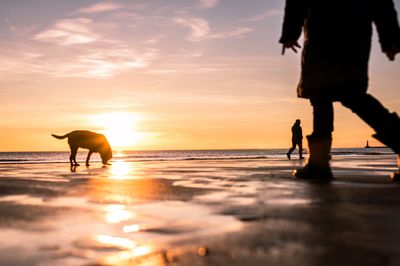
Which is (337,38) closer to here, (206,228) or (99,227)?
(206,228)

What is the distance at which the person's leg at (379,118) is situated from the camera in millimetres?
4451

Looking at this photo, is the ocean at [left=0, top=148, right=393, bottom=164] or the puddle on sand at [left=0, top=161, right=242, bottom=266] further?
the ocean at [left=0, top=148, right=393, bottom=164]

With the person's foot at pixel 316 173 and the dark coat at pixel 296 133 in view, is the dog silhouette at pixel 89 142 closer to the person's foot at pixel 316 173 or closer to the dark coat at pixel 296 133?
the dark coat at pixel 296 133

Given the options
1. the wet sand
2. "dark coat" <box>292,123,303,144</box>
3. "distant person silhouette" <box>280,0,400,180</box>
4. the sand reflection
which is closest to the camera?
the wet sand

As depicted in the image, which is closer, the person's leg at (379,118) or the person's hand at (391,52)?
the person's leg at (379,118)

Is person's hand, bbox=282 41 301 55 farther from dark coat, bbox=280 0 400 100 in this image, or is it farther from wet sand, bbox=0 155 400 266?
wet sand, bbox=0 155 400 266

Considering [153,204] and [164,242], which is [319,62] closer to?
[153,204]

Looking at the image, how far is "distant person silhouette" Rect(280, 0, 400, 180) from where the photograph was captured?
15.0ft

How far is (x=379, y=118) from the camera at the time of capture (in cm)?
449

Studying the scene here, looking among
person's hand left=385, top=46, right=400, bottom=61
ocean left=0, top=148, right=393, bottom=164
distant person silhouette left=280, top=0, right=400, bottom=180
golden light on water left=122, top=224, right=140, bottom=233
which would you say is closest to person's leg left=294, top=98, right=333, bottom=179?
distant person silhouette left=280, top=0, right=400, bottom=180

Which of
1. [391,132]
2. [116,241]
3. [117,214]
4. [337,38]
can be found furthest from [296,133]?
[116,241]

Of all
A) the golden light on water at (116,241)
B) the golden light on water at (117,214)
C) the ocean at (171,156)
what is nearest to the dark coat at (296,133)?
the ocean at (171,156)

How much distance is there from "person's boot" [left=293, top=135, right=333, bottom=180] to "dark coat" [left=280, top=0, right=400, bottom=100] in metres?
0.54

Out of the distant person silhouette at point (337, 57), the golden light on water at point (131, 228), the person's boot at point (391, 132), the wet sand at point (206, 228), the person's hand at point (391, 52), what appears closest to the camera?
the wet sand at point (206, 228)
